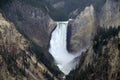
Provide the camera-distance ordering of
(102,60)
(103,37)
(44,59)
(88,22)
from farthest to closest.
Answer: (88,22), (44,59), (103,37), (102,60)

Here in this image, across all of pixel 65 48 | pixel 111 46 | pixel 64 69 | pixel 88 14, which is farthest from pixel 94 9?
pixel 111 46

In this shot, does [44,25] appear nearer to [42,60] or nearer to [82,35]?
[82,35]

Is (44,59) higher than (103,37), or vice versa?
(103,37)

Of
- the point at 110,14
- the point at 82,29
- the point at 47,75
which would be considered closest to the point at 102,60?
the point at 47,75

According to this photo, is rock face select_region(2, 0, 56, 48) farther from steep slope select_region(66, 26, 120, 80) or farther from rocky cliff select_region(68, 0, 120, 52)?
steep slope select_region(66, 26, 120, 80)

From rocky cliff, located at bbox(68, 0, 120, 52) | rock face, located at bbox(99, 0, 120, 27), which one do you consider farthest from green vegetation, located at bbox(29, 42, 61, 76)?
rock face, located at bbox(99, 0, 120, 27)

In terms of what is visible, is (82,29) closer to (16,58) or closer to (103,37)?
(103,37)

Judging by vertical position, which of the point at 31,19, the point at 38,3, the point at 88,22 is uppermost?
the point at 38,3
